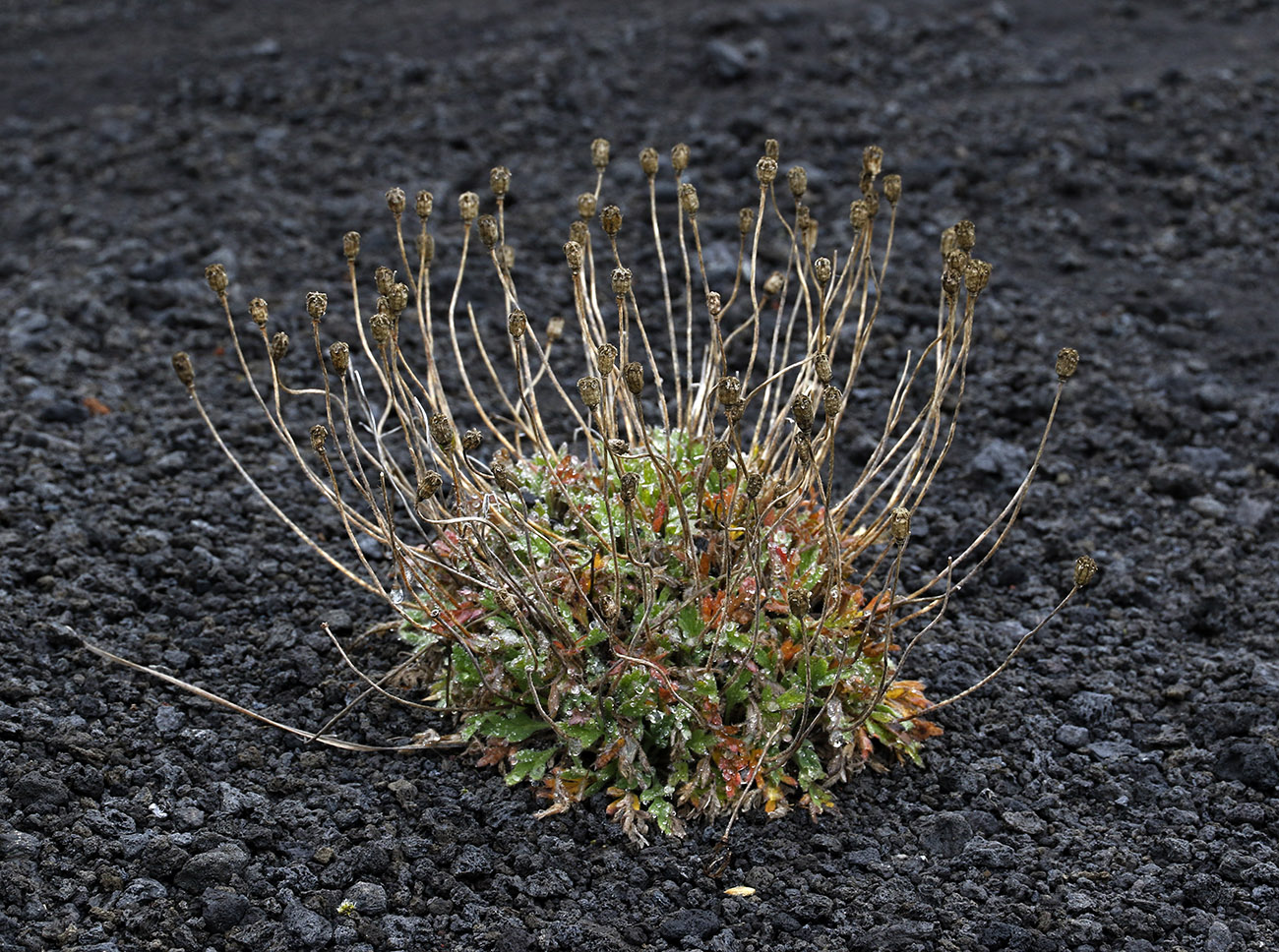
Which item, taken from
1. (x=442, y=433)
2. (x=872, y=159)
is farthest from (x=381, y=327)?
(x=872, y=159)

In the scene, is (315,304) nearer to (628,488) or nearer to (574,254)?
(574,254)

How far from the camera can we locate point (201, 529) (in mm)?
3674

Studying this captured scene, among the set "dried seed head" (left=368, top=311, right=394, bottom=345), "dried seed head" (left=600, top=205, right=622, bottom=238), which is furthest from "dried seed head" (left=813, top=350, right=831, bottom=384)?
"dried seed head" (left=368, top=311, right=394, bottom=345)

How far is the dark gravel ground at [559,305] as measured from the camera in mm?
2639

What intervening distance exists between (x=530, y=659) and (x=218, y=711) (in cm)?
77

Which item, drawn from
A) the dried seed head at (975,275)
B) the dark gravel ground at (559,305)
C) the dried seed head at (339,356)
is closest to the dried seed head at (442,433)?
the dried seed head at (339,356)

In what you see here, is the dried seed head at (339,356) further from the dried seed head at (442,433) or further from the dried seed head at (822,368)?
the dried seed head at (822,368)

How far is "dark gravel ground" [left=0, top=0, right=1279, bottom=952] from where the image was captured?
264 cm

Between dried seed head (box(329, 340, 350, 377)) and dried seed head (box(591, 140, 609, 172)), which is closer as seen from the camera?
dried seed head (box(329, 340, 350, 377))

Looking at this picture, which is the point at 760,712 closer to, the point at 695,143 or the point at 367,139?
the point at 695,143

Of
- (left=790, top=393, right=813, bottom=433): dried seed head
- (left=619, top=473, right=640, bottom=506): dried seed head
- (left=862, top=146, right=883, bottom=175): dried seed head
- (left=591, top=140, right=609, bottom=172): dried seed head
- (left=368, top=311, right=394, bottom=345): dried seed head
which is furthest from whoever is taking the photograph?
(left=591, top=140, right=609, bottom=172): dried seed head

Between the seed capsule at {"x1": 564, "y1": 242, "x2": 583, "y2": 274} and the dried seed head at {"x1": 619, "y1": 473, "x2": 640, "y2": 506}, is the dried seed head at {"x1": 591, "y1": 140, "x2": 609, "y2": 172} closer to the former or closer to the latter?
the seed capsule at {"x1": 564, "y1": 242, "x2": 583, "y2": 274}

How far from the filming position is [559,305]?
4.92 metres

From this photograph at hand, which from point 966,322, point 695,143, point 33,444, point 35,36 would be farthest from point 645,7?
point 966,322
